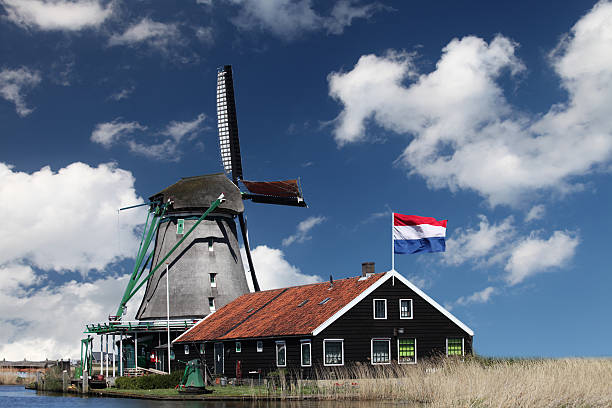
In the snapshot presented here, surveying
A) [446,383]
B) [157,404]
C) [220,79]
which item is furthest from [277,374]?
[220,79]

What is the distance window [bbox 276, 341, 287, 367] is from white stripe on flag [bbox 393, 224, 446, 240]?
7347 millimetres

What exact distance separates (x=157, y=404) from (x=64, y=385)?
1713cm

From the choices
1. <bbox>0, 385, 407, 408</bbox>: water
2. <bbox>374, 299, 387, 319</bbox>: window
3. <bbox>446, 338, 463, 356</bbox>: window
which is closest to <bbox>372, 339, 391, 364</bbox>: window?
<bbox>374, 299, 387, 319</bbox>: window

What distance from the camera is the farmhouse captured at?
116 ft

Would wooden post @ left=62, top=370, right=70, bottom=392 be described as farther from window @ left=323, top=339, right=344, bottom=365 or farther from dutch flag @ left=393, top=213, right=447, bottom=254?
dutch flag @ left=393, top=213, right=447, bottom=254

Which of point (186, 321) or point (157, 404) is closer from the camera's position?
point (157, 404)

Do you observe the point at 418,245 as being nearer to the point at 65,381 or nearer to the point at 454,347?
the point at 454,347

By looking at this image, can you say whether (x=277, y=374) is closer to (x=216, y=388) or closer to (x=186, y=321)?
(x=216, y=388)

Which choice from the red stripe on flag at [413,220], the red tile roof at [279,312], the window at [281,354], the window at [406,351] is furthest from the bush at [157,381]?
the red stripe on flag at [413,220]

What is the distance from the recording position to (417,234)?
35.0 m

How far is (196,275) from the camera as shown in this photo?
164 feet

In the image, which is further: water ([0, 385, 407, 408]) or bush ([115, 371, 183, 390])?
bush ([115, 371, 183, 390])

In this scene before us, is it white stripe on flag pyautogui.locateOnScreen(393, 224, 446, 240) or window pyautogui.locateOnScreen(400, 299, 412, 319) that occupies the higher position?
white stripe on flag pyautogui.locateOnScreen(393, 224, 446, 240)

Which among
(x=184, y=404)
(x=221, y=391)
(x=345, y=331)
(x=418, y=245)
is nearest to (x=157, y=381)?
(x=221, y=391)
